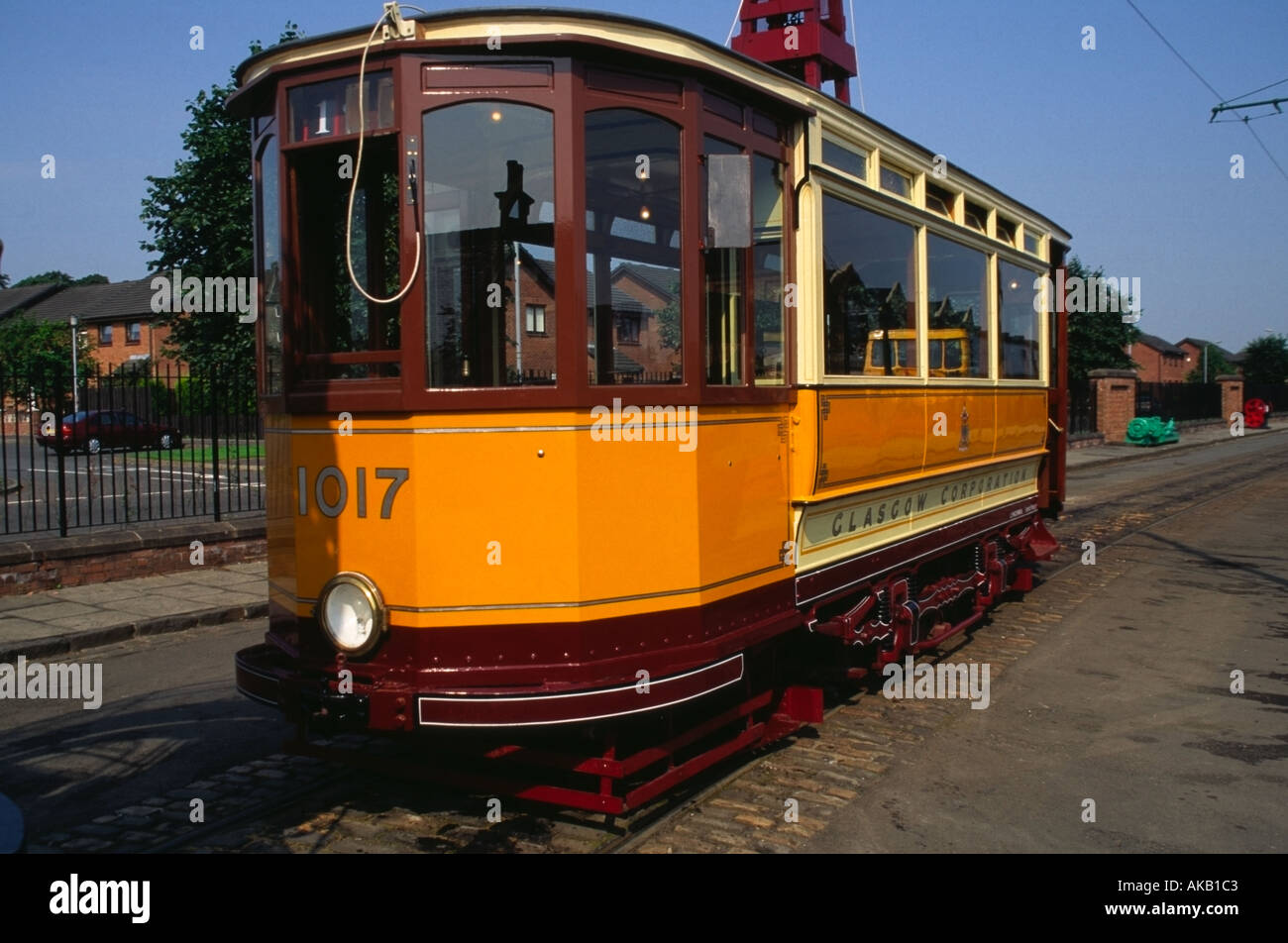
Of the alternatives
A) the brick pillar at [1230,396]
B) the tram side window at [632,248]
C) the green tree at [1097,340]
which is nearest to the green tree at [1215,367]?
the brick pillar at [1230,396]

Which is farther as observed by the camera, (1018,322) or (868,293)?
(1018,322)

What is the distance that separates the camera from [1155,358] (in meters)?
104

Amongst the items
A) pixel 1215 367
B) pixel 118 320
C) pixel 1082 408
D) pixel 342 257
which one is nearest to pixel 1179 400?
pixel 1082 408

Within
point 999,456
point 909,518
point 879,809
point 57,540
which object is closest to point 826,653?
point 909,518

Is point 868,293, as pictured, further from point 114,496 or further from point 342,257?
point 114,496

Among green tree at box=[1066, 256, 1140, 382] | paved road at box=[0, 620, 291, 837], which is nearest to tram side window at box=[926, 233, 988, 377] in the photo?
paved road at box=[0, 620, 291, 837]

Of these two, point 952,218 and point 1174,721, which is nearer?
point 1174,721

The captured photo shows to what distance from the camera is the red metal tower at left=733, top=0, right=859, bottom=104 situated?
28.1ft

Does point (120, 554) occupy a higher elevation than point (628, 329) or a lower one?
lower

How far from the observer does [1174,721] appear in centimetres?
674

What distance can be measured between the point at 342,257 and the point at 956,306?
4.53 meters
